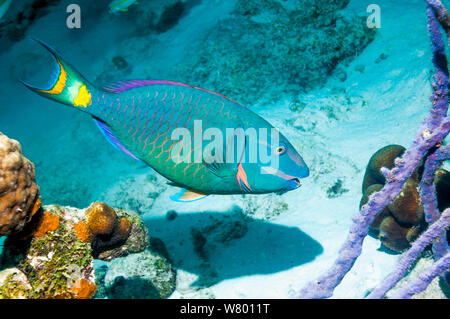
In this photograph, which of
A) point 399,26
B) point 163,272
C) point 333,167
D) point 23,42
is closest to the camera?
point 163,272

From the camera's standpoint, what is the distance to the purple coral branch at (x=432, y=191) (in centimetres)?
225

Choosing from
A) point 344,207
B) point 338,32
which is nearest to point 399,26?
point 338,32

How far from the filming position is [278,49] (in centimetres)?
723

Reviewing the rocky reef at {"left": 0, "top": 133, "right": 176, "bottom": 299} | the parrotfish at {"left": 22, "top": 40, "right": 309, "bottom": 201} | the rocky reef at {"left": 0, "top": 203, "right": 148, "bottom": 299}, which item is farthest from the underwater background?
the parrotfish at {"left": 22, "top": 40, "right": 309, "bottom": 201}

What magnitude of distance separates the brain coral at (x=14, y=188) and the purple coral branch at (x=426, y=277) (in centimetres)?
278

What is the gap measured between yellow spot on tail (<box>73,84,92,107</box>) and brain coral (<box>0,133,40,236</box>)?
1.69ft

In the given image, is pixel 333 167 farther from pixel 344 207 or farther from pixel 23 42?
pixel 23 42

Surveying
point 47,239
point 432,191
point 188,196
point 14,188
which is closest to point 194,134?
point 188,196

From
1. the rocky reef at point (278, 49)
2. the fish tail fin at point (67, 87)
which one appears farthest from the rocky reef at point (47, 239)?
the rocky reef at point (278, 49)

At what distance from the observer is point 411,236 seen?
3.07 metres

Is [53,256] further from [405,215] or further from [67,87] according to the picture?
[405,215]

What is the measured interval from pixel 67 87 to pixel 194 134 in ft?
3.37

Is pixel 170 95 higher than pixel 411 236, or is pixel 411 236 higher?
pixel 170 95
